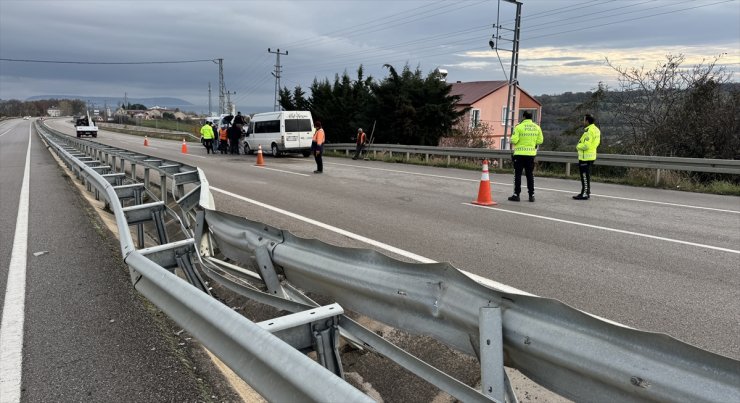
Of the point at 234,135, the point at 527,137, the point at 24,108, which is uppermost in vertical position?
the point at 24,108

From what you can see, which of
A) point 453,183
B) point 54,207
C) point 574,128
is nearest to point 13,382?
point 54,207

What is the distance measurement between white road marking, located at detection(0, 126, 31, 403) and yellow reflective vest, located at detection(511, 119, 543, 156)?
843 cm

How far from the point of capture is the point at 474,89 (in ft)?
166

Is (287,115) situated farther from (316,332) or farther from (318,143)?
(316,332)

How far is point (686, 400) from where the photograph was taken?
1.52 metres

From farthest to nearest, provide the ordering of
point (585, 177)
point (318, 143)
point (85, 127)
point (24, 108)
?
point (24, 108)
point (85, 127)
point (318, 143)
point (585, 177)

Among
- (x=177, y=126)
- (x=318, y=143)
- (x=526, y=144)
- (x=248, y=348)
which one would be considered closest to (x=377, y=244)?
(x=248, y=348)

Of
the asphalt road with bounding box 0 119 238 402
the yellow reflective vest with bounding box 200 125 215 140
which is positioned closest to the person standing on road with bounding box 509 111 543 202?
the asphalt road with bounding box 0 119 238 402

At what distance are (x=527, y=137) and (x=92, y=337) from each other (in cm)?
860

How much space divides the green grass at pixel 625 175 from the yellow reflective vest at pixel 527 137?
197 inches

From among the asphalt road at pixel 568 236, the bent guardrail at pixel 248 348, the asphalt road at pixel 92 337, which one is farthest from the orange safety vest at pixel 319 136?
the bent guardrail at pixel 248 348

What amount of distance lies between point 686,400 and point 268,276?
8.13 ft

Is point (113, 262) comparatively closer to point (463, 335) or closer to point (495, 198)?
point (463, 335)

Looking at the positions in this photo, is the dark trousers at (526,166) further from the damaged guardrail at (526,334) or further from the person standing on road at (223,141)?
the person standing on road at (223,141)
